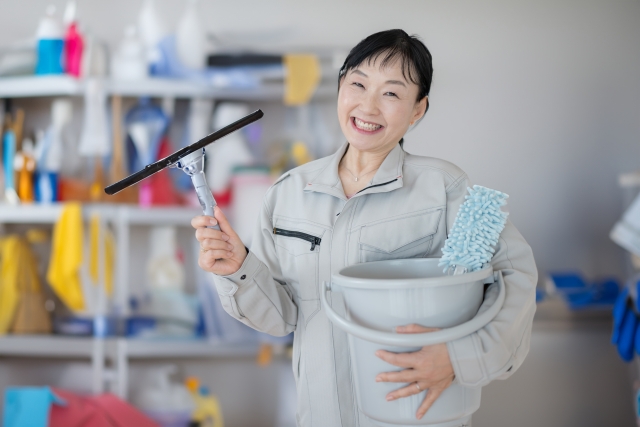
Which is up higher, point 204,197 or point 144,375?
point 204,197

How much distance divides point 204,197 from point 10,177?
170 centimetres

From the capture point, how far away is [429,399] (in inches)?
33.8

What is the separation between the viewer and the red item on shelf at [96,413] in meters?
2.04

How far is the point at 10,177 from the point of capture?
7.45 ft

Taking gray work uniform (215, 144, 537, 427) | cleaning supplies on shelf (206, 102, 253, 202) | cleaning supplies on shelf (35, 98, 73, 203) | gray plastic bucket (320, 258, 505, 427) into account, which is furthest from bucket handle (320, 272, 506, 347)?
cleaning supplies on shelf (35, 98, 73, 203)

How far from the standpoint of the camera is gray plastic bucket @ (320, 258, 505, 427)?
81 centimetres

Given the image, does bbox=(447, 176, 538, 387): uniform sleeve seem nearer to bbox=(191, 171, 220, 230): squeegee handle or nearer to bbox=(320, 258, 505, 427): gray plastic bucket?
bbox=(320, 258, 505, 427): gray plastic bucket

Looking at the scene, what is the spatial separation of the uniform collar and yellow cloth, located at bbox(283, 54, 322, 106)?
1.17 meters

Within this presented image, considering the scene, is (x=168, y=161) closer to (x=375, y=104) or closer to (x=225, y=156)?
(x=375, y=104)

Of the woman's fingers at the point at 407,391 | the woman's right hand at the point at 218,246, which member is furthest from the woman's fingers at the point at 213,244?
the woman's fingers at the point at 407,391

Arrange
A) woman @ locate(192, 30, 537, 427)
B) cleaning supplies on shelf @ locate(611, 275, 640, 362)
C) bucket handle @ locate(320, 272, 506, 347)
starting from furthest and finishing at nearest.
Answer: cleaning supplies on shelf @ locate(611, 275, 640, 362) < woman @ locate(192, 30, 537, 427) < bucket handle @ locate(320, 272, 506, 347)

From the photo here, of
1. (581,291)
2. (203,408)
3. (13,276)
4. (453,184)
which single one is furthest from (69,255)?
(581,291)

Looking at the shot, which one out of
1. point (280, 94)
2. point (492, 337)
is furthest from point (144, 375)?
point (492, 337)

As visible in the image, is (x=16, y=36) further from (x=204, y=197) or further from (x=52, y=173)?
(x=204, y=197)
